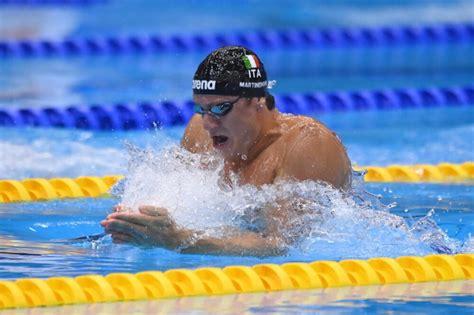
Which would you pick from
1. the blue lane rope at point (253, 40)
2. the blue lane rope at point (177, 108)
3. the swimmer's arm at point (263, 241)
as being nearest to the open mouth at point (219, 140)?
the swimmer's arm at point (263, 241)

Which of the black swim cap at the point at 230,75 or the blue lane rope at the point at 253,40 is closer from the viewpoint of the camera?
the black swim cap at the point at 230,75

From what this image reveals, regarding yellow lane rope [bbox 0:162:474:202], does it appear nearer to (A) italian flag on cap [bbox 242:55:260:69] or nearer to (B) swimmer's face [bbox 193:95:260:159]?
(B) swimmer's face [bbox 193:95:260:159]

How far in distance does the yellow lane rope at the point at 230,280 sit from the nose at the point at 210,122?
1.66ft

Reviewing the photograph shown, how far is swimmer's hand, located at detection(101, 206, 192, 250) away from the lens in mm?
3863

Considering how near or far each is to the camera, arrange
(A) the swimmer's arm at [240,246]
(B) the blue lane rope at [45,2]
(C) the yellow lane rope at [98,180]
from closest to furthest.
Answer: (A) the swimmer's arm at [240,246] → (C) the yellow lane rope at [98,180] → (B) the blue lane rope at [45,2]

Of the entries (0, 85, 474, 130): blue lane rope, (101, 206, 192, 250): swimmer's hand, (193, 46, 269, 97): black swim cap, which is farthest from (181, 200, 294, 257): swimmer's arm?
(0, 85, 474, 130): blue lane rope

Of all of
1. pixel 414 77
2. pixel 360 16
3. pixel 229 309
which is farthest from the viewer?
pixel 360 16

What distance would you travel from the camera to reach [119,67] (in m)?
9.66

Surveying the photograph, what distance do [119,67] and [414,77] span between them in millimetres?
2288

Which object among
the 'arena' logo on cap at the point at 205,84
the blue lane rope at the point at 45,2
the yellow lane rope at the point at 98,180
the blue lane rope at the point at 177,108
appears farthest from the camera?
the blue lane rope at the point at 45,2

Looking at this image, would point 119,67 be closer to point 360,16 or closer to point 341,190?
point 360,16

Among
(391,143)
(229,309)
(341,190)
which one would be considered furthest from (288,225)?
(391,143)

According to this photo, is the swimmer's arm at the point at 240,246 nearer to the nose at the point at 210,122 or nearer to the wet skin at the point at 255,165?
the wet skin at the point at 255,165

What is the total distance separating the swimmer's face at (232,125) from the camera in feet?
13.5
